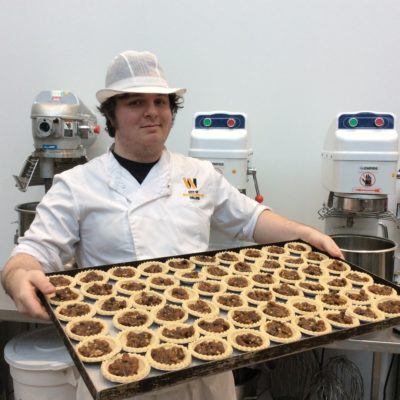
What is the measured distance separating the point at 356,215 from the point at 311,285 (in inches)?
29.5

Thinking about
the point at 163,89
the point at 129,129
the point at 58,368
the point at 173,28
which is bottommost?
the point at 58,368

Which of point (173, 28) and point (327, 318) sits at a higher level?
point (173, 28)

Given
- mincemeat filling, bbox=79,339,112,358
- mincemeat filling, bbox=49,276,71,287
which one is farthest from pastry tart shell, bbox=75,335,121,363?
mincemeat filling, bbox=49,276,71,287

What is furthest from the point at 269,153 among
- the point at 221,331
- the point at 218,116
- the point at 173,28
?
the point at 221,331

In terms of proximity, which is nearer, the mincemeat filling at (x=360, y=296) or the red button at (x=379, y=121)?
the mincemeat filling at (x=360, y=296)

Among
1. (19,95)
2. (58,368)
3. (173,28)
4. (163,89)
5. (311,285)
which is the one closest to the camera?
(311,285)

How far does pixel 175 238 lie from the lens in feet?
5.89

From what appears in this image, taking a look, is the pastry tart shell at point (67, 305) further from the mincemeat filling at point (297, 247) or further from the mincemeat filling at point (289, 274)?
the mincemeat filling at point (297, 247)

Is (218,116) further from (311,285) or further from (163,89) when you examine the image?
(311,285)

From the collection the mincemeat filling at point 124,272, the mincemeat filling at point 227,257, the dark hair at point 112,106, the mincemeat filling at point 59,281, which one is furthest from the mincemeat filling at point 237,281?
the dark hair at point 112,106

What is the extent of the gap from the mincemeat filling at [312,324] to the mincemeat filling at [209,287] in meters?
0.34

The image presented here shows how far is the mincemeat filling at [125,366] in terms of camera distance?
1.07 metres

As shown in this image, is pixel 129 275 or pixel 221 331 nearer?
pixel 221 331

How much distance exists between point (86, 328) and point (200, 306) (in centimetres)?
38
